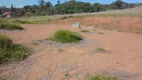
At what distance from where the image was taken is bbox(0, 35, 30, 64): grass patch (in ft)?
18.4

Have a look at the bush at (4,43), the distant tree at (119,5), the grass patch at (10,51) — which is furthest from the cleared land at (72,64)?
the distant tree at (119,5)

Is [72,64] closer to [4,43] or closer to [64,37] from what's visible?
[4,43]

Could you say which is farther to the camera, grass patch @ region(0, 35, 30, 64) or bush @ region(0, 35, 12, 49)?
bush @ region(0, 35, 12, 49)

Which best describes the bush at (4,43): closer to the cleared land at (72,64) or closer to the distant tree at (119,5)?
the cleared land at (72,64)

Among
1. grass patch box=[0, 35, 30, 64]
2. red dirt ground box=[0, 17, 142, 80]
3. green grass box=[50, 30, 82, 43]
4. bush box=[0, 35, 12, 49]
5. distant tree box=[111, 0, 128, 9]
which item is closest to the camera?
red dirt ground box=[0, 17, 142, 80]

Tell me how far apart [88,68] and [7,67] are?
69.4 inches

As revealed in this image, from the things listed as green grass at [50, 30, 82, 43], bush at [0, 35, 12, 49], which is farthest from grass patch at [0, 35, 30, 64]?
green grass at [50, 30, 82, 43]

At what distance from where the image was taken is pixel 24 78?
4.64 m

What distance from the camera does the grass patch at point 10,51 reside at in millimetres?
5613

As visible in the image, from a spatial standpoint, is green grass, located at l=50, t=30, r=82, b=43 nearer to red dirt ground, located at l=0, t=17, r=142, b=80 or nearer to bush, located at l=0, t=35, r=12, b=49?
red dirt ground, located at l=0, t=17, r=142, b=80

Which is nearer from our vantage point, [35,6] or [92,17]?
[92,17]

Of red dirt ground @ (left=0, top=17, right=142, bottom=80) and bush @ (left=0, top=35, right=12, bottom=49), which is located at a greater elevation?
bush @ (left=0, top=35, right=12, bottom=49)

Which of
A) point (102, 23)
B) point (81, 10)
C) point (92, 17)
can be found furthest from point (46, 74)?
point (81, 10)

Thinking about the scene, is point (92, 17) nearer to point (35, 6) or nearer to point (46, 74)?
point (46, 74)
